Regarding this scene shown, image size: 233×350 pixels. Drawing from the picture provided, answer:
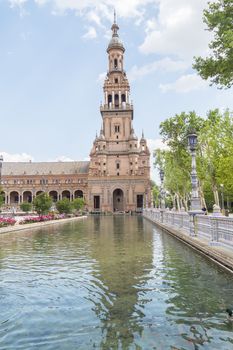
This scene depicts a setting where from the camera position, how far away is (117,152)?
331ft

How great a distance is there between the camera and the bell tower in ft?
322

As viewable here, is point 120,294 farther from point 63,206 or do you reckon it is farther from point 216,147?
point 63,206

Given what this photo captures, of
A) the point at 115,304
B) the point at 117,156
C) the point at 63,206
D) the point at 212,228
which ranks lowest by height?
the point at 115,304

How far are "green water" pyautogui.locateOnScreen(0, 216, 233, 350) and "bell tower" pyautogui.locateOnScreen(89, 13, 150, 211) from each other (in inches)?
3346

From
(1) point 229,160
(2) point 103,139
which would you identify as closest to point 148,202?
(2) point 103,139

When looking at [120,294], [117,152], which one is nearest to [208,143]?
[120,294]

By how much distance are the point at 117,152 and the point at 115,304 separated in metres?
94.3

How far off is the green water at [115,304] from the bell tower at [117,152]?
8500 centimetres

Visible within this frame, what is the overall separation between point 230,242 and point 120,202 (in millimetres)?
89176

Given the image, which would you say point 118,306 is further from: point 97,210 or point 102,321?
point 97,210

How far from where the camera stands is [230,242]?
12.8m

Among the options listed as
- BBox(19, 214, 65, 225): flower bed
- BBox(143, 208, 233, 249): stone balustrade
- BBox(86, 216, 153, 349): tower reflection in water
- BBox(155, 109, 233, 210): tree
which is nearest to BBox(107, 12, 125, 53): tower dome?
BBox(155, 109, 233, 210): tree

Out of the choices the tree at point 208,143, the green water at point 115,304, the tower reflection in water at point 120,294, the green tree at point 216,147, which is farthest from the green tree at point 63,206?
the green water at point 115,304

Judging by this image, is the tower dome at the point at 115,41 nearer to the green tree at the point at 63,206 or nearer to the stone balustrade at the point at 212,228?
the green tree at the point at 63,206
